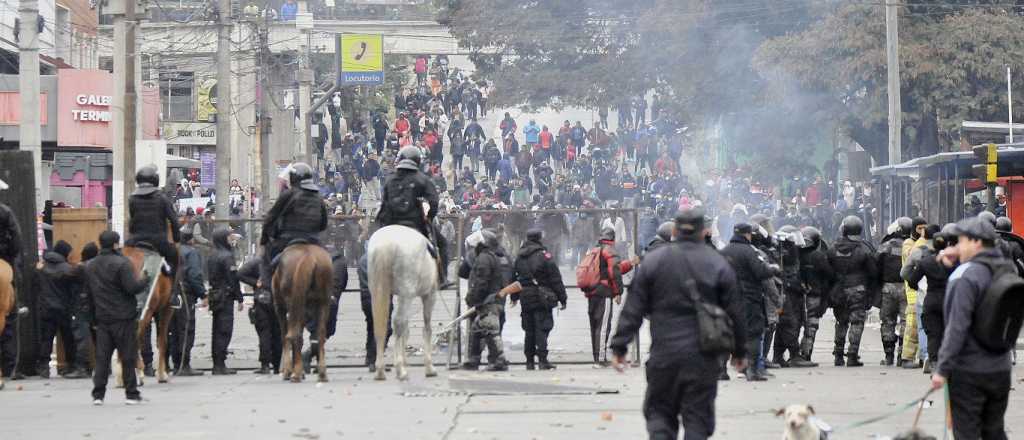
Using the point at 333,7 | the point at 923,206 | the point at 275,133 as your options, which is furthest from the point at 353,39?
the point at 333,7

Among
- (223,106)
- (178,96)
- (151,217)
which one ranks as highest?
(178,96)

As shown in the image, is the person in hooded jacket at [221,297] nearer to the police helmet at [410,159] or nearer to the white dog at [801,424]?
the police helmet at [410,159]

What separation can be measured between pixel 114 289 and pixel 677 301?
690 cm

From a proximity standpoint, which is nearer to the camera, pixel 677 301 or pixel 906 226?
pixel 677 301

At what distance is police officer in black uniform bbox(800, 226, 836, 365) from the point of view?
19.4m

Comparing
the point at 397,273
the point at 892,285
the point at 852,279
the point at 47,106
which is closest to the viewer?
the point at 397,273

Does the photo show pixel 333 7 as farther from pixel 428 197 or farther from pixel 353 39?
pixel 428 197

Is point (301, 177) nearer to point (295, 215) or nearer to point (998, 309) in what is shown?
point (295, 215)

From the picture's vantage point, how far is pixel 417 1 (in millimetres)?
88188

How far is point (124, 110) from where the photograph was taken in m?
25.6

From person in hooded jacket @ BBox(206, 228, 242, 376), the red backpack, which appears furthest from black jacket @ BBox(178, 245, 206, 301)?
the red backpack

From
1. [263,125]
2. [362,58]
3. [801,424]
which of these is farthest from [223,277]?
[362,58]

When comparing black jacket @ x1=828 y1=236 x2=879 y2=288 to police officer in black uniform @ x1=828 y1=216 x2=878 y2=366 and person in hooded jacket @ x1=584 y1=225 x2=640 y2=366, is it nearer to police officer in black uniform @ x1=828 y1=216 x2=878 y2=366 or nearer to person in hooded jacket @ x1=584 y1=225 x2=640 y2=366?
police officer in black uniform @ x1=828 y1=216 x2=878 y2=366

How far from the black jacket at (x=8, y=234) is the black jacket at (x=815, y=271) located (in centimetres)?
845
